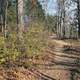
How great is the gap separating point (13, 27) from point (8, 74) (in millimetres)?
3338

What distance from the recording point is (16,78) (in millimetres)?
9930

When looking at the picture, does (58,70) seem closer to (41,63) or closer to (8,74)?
(41,63)

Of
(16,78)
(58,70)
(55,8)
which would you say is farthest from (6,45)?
(55,8)

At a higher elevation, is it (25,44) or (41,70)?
(25,44)

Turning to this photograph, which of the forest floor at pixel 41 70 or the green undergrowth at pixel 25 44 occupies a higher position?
the green undergrowth at pixel 25 44

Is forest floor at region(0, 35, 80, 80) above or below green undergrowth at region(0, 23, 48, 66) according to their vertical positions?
below

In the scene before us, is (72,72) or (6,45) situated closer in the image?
(6,45)

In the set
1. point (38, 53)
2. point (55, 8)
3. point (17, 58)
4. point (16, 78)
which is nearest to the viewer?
point (16, 78)

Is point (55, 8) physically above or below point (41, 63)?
above

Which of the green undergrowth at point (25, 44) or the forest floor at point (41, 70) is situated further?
the green undergrowth at point (25, 44)

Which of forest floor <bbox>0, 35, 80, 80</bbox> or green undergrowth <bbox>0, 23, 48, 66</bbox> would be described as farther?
green undergrowth <bbox>0, 23, 48, 66</bbox>

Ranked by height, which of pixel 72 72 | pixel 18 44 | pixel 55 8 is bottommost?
pixel 72 72

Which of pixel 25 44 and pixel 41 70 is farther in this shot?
pixel 25 44

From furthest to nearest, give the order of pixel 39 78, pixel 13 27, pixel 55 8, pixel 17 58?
pixel 55 8 → pixel 13 27 → pixel 17 58 → pixel 39 78
